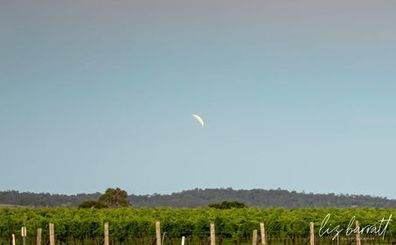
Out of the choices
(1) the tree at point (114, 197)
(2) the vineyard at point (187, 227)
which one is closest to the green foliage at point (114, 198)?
(1) the tree at point (114, 197)

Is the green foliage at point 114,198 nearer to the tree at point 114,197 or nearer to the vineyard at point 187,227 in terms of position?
the tree at point 114,197

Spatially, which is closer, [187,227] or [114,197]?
[187,227]

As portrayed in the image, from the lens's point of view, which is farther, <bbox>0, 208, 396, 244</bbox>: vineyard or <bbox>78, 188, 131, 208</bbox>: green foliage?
<bbox>78, 188, 131, 208</bbox>: green foliage

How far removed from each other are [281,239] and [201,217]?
13.4ft

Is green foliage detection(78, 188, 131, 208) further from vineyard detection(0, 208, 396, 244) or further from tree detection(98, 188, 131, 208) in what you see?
vineyard detection(0, 208, 396, 244)

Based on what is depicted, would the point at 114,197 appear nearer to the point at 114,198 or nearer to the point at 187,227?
the point at 114,198

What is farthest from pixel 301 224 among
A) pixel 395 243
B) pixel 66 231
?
pixel 66 231

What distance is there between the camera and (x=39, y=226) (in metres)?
47.0

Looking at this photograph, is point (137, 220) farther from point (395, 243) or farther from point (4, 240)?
point (395, 243)

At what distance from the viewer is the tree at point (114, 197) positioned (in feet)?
314

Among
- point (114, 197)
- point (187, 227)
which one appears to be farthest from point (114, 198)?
point (187, 227)

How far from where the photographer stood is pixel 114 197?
317 feet

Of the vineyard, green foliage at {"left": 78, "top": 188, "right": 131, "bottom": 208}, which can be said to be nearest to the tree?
green foliage at {"left": 78, "top": 188, "right": 131, "bottom": 208}

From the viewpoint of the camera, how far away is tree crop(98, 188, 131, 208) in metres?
95.8
